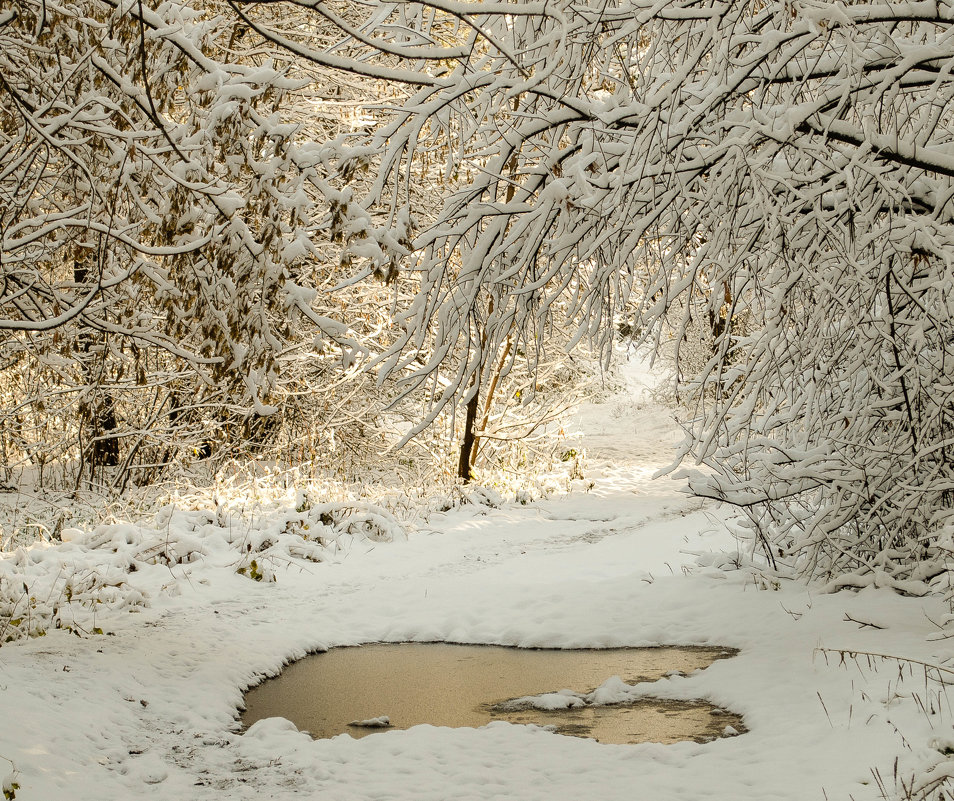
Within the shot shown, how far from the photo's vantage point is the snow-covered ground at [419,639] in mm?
4184

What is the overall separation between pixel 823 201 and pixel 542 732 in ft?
10.6

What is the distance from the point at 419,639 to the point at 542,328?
310 centimetres

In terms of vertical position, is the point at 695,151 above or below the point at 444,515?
above

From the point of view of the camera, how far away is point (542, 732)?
4.91 meters

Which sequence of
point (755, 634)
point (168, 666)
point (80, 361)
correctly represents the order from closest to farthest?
point (168, 666) → point (755, 634) → point (80, 361)

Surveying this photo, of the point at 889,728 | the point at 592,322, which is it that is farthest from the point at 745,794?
the point at 592,322

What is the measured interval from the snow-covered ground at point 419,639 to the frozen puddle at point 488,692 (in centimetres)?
18

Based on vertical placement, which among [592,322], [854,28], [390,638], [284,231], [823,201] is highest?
[854,28]

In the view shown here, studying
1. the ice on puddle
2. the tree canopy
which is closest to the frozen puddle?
the ice on puddle

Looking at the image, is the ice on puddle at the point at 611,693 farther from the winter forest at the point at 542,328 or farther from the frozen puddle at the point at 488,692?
the winter forest at the point at 542,328

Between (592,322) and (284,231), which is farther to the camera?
(284,231)

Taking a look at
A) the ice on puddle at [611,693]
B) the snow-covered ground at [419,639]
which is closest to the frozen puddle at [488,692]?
the ice on puddle at [611,693]

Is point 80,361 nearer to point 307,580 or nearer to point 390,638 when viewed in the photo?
point 307,580

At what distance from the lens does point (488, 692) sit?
227 inches
